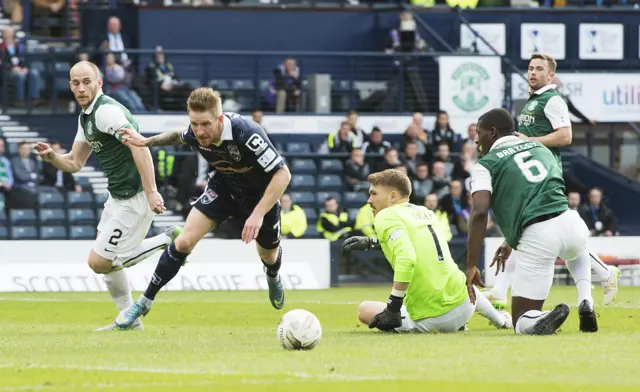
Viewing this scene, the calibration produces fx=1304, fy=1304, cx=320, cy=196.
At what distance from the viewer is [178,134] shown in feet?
36.4

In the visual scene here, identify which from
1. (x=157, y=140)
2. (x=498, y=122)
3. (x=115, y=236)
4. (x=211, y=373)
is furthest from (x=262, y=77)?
(x=211, y=373)

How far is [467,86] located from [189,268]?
333 inches

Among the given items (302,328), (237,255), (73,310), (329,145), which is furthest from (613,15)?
(302,328)

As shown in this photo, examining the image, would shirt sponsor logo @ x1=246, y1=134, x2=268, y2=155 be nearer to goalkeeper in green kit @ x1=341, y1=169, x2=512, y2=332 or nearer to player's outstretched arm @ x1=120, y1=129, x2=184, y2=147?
player's outstretched arm @ x1=120, y1=129, x2=184, y2=147

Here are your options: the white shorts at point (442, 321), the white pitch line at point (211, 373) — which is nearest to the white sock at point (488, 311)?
the white shorts at point (442, 321)

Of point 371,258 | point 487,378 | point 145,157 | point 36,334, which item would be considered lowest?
point 371,258

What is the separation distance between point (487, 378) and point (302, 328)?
6.75ft

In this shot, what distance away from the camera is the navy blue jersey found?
10891 millimetres

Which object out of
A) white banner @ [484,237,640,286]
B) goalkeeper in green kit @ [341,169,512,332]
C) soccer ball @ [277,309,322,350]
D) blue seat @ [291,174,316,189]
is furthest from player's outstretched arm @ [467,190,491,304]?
blue seat @ [291,174,316,189]

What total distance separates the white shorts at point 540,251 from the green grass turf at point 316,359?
43 centimetres

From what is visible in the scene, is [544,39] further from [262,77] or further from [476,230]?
[476,230]

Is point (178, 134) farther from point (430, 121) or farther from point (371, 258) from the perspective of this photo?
point (430, 121)

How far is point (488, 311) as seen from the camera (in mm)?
11312

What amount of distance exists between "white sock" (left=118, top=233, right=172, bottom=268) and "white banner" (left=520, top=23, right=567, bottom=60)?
1842 centimetres
